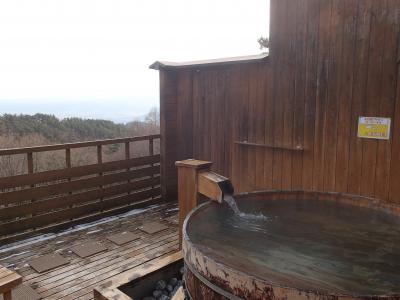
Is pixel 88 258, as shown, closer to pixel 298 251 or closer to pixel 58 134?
pixel 298 251

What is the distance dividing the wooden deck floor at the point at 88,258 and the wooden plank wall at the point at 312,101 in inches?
60.0

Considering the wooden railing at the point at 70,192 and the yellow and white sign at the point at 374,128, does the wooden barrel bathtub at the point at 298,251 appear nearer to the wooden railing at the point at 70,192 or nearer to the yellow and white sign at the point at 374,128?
the yellow and white sign at the point at 374,128

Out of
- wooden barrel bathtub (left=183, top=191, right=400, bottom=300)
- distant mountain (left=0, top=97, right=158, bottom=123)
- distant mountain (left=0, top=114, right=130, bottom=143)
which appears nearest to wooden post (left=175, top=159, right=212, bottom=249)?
wooden barrel bathtub (left=183, top=191, right=400, bottom=300)

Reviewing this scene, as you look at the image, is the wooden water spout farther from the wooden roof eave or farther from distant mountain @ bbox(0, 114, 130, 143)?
distant mountain @ bbox(0, 114, 130, 143)

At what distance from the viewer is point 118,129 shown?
16.9 metres

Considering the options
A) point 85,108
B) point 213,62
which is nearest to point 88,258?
point 213,62

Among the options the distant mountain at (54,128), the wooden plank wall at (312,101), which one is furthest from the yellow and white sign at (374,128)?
the distant mountain at (54,128)

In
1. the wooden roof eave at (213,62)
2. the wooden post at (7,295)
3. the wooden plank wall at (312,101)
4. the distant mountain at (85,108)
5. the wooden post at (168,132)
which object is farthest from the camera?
the distant mountain at (85,108)

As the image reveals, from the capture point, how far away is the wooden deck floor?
304 centimetres

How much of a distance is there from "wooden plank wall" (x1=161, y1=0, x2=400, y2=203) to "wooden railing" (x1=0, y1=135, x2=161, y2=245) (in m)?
1.19

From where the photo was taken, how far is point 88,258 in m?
3.58

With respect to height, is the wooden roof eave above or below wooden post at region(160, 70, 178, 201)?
above

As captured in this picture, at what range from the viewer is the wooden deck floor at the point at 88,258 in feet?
9.98

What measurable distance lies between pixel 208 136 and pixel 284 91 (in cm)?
148
